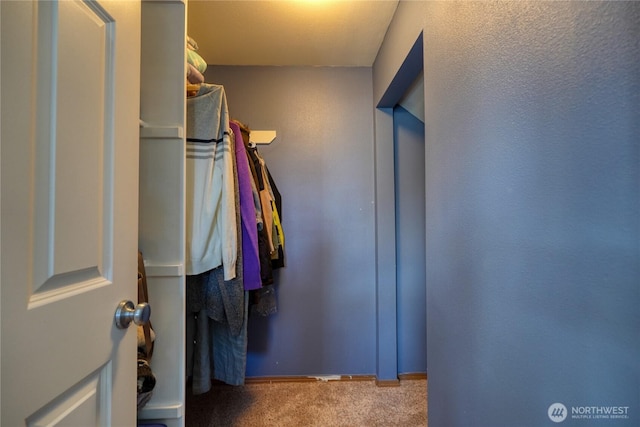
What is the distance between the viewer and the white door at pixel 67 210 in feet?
1.33

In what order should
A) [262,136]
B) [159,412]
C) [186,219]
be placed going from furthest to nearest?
[262,136]
[186,219]
[159,412]

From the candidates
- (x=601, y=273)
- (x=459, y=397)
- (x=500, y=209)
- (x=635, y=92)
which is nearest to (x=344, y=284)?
(x=459, y=397)

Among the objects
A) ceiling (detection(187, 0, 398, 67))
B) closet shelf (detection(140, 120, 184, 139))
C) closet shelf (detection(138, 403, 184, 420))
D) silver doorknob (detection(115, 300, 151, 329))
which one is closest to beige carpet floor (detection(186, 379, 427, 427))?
closet shelf (detection(138, 403, 184, 420))

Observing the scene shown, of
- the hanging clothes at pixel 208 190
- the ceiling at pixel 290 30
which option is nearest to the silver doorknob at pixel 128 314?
the hanging clothes at pixel 208 190

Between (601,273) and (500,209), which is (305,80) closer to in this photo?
(500,209)

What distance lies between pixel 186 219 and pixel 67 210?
59 centimetres

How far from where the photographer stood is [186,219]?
108 centimetres

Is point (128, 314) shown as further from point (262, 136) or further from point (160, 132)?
point (262, 136)

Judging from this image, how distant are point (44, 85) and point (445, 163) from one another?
99cm

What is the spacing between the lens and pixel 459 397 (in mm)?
830

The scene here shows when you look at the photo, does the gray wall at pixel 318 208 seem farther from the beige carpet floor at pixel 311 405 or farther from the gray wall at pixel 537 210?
the gray wall at pixel 537 210

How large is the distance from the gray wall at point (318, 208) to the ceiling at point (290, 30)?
0.37ft

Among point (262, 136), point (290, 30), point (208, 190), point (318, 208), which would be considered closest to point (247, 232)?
point (208, 190)

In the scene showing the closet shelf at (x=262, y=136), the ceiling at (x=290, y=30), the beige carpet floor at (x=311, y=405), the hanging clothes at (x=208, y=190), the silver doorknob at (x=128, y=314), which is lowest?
the beige carpet floor at (x=311, y=405)
